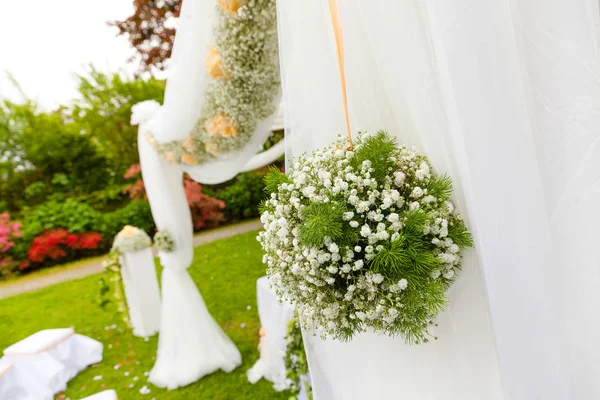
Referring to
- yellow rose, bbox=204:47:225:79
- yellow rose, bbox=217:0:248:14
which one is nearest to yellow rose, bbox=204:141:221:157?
yellow rose, bbox=204:47:225:79

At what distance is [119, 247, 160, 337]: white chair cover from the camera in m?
5.02

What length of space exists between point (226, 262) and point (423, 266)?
6.80 m

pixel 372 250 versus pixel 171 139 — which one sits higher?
pixel 171 139

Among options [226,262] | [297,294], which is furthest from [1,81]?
[297,294]

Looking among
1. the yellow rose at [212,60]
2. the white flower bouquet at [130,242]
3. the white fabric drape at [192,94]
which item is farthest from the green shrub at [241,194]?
the yellow rose at [212,60]

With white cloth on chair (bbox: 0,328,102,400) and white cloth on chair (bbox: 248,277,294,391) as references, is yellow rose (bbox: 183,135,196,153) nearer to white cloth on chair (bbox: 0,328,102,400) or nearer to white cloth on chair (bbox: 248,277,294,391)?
white cloth on chair (bbox: 248,277,294,391)

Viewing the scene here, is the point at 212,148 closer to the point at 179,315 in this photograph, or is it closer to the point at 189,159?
the point at 189,159

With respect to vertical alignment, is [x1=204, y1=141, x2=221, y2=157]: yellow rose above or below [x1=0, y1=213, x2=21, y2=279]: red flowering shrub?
above

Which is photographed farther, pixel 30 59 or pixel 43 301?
pixel 30 59

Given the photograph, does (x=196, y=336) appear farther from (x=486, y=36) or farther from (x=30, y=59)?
(x=30, y=59)

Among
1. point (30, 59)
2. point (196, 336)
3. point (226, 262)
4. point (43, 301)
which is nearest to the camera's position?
point (196, 336)

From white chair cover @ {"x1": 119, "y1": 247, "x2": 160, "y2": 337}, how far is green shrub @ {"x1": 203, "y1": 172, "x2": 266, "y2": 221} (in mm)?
5184

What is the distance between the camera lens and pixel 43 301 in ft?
22.4

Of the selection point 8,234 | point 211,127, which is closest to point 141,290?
point 211,127
